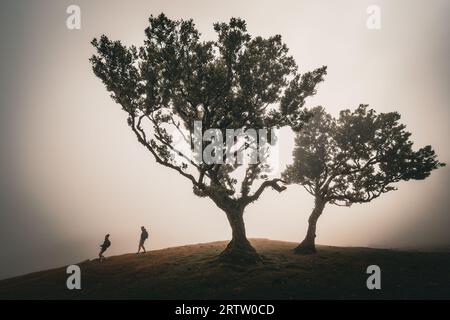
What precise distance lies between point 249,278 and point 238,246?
21.9 ft

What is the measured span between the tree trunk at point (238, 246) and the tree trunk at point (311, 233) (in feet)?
25.7

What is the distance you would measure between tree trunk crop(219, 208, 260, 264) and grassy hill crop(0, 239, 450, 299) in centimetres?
134

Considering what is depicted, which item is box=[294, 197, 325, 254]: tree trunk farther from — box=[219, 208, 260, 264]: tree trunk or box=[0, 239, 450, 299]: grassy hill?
box=[219, 208, 260, 264]: tree trunk

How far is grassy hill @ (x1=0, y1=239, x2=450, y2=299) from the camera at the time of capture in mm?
23484

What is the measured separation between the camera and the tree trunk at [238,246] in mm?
32156

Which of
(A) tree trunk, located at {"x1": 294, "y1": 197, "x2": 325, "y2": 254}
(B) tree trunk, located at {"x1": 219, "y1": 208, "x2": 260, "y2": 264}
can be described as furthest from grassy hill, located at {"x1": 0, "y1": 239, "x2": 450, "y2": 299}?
(A) tree trunk, located at {"x1": 294, "y1": 197, "x2": 325, "y2": 254}

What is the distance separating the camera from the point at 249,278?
27.1m

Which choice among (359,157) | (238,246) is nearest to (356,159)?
(359,157)

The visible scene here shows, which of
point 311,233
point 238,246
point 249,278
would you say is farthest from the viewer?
point 311,233

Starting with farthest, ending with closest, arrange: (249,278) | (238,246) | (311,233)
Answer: (311,233)
(238,246)
(249,278)

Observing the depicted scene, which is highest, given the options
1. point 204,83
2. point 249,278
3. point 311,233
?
point 204,83

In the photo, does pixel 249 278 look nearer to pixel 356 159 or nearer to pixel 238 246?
pixel 238 246

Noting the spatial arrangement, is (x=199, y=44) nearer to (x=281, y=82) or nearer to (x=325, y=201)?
(x=281, y=82)
